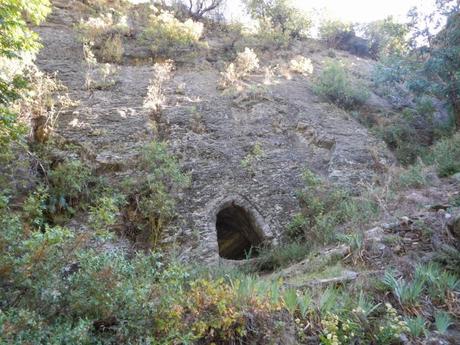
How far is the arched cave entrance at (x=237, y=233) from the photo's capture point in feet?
28.7

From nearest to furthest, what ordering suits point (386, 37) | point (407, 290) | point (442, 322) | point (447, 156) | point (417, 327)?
1. point (417, 327)
2. point (442, 322)
3. point (407, 290)
4. point (447, 156)
5. point (386, 37)

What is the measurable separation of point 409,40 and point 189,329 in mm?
13391

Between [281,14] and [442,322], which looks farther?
[281,14]

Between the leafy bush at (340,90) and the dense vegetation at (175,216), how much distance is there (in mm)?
60

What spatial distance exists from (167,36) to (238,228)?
8.18 meters

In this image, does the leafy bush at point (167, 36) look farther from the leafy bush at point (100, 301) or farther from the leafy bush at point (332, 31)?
the leafy bush at point (100, 301)

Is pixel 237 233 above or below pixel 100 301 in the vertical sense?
below

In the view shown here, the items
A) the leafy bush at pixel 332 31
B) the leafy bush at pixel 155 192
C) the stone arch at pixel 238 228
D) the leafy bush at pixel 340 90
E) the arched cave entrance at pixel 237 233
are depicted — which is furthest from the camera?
the leafy bush at pixel 332 31

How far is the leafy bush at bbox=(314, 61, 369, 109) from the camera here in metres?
13.7

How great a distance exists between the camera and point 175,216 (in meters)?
7.98

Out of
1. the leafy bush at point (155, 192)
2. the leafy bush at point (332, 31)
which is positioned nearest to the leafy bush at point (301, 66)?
the leafy bush at point (332, 31)

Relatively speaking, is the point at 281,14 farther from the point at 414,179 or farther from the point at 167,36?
the point at 414,179

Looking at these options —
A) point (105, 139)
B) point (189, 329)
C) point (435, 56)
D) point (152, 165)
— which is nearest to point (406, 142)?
point (435, 56)

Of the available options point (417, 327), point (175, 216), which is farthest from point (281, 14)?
point (417, 327)
